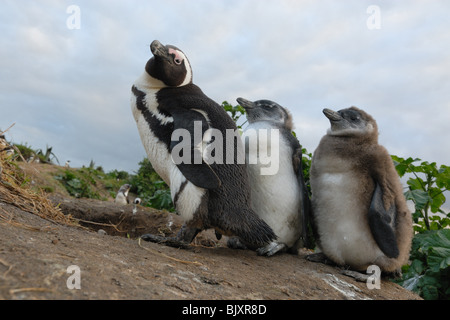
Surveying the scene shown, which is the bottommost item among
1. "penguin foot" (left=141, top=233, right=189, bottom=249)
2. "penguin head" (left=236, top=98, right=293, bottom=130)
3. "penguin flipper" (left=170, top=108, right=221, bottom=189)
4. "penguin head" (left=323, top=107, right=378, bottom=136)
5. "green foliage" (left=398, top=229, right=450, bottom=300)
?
"green foliage" (left=398, top=229, right=450, bottom=300)

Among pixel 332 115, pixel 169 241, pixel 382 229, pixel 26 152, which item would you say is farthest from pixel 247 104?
pixel 26 152

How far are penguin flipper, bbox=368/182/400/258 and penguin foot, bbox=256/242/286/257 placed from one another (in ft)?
2.54

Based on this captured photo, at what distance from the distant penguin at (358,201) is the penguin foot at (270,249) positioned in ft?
1.11

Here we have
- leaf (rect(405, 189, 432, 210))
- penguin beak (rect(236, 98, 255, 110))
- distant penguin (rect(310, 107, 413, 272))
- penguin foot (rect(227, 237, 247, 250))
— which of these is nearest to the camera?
distant penguin (rect(310, 107, 413, 272))

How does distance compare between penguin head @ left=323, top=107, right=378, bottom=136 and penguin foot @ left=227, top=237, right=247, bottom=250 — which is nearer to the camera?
penguin head @ left=323, top=107, right=378, bottom=136

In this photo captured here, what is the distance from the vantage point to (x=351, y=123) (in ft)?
10.9

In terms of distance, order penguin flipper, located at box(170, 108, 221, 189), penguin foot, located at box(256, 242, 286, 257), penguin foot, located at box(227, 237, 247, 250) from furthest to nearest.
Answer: penguin foot, located at box(227, 237, 247, 250) → penguin foot, located at box(256, 242, 286, 257) → penguin flipper, located at box(170, 108, 221, 189)

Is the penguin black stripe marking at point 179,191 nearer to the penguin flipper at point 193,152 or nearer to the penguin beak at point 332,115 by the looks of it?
the penguin flipper at point 193,152

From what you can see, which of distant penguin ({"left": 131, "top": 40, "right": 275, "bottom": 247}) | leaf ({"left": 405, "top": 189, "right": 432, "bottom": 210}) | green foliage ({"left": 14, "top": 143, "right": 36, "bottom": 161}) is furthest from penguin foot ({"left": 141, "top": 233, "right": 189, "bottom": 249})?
green foliage ({"left": 14, "top": 143, "right": 36, "bottom": 161})

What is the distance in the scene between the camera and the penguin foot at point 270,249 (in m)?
3.28

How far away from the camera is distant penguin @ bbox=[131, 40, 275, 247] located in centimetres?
292

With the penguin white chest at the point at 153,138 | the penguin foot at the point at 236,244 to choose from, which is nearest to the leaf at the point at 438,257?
the penguin foot at the point at 236,244

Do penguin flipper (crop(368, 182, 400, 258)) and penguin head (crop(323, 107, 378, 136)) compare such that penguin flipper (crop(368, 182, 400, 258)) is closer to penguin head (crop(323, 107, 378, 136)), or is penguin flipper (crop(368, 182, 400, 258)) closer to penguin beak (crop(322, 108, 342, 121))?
penguin head (crop(323, 107, 378, 136))

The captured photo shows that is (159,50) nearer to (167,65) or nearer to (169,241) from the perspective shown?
(167,65)
